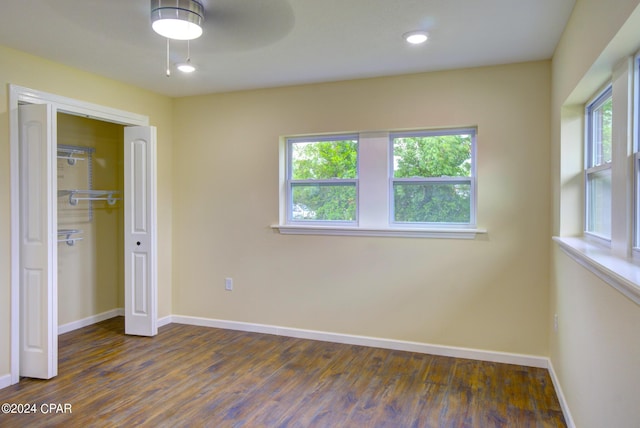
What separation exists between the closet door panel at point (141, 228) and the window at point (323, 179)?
136 centimetres

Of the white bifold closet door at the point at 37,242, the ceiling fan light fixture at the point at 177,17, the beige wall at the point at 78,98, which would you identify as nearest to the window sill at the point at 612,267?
the ceiling fan light fixture at the point at 177,17

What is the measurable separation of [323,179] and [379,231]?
78 centimetres

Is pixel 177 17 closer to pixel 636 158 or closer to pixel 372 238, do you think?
pixel 636 158

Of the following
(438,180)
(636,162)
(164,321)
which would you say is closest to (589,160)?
(636,162)

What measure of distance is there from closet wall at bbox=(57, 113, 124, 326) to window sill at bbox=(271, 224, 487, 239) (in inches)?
81.8

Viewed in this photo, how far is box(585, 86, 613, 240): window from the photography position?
2256mm

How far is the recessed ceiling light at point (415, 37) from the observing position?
2.80 metres

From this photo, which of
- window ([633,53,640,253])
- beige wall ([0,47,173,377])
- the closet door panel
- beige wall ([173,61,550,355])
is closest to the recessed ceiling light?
beige wall ([173,61,550,355])

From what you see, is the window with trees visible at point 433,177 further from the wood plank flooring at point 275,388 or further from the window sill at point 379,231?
the wood plank flooring at point 275,388

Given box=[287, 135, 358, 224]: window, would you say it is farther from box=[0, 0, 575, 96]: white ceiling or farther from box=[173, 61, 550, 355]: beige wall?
box=[0, 0, 575, 96]: white ceiling

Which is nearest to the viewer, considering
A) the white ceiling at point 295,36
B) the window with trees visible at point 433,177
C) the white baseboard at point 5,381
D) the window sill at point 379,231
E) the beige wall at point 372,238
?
the white ceiling at point 295,36

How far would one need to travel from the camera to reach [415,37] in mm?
2854

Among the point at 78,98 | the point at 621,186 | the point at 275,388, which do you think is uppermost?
the point at 78,98

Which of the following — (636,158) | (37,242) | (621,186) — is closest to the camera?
(636,158)
